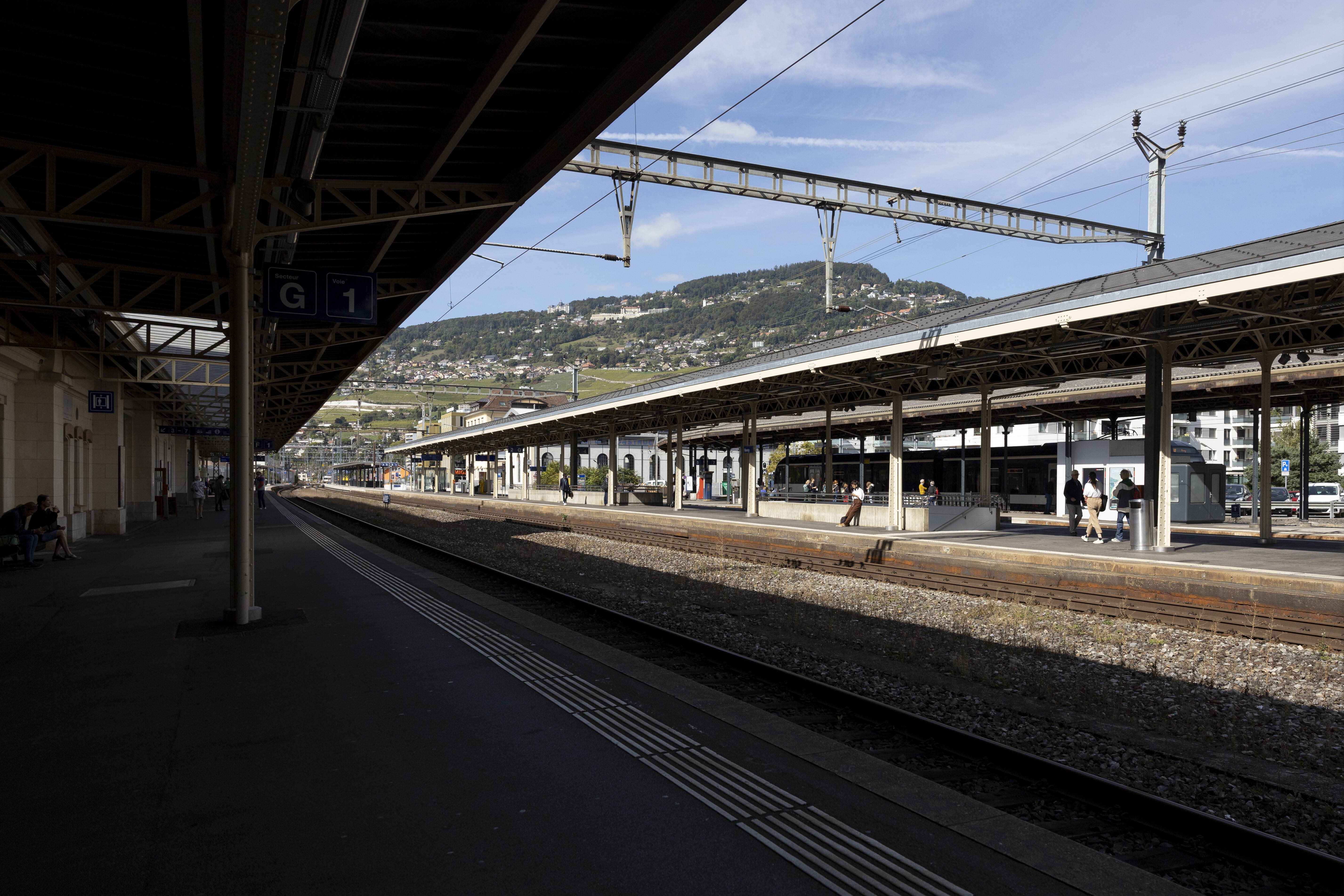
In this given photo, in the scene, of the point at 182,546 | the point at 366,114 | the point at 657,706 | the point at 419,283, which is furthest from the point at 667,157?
the point at 182,546

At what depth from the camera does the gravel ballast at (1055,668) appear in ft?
17.2

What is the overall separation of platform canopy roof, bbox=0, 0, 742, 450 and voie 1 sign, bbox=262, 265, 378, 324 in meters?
0.62

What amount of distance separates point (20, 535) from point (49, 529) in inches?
43.4

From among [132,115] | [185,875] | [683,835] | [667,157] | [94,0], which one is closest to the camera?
[185,875]

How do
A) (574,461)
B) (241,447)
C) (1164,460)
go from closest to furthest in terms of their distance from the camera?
(241,447) < (1164,460) < (574,461)

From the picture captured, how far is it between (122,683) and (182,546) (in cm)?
1542

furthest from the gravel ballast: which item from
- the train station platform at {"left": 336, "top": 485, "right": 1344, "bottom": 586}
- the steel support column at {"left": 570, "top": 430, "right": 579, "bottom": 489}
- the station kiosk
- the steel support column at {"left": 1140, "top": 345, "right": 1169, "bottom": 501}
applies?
the steel support column at {"left": 570, "top": 430, "right": 579, "bottom": 489}

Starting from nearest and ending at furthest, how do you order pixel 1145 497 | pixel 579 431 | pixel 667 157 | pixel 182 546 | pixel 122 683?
pixel 122 683 → pixel 667 157 → pixel 1145 497 → pixel 182 546 → pixel 579 431

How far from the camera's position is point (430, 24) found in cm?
627

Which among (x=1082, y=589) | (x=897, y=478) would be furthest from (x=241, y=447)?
(x=897, y=478)

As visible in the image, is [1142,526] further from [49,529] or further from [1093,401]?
[49,529]

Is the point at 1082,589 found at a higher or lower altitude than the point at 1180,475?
lower

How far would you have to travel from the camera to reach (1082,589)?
13.2m

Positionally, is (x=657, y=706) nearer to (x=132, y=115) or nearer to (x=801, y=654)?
(x=801, y=654)
